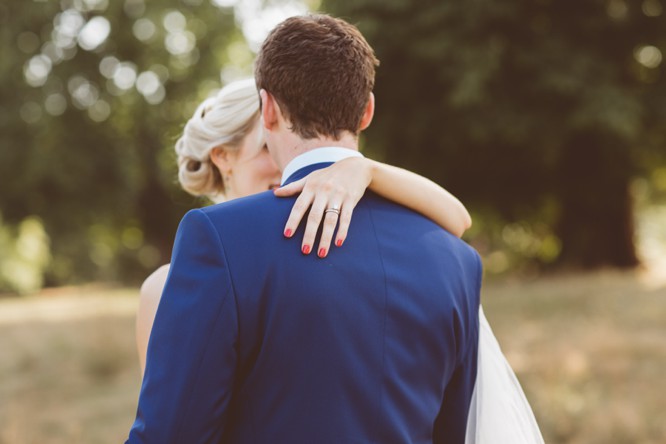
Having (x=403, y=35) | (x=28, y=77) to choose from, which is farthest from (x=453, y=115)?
(x=28, y=77)

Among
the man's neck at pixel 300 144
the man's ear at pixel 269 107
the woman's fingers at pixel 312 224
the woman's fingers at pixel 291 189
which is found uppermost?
the man's ear at pixel 269 107

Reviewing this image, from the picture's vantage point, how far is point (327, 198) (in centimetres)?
174

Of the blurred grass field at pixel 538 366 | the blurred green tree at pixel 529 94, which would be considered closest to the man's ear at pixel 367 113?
the blurred grass field at pixel 538 366

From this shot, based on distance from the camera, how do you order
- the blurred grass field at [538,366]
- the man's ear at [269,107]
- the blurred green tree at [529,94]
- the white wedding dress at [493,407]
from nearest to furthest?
the man's ear at [269,107], the white wedding dress at [493,407], the blurred grass field at [538,366], the blurred green tree at [529,94]

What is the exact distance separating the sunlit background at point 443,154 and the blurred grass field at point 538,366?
0.03 meters

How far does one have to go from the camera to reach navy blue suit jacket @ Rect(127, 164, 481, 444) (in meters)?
1.60

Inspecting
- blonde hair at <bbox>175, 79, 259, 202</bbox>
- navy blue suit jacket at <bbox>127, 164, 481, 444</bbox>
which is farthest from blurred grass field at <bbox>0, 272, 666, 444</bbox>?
navy blue suit jacket at <bbox>127, 164, 481, 444</bbox>

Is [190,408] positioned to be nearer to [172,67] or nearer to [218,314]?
[218,314]

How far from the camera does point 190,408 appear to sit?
1594 millimetres

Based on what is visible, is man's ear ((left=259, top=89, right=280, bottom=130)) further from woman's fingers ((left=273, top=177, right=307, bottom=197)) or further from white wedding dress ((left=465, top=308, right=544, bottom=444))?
white wedding dress ((left=465, top=308, right=544, bottom=444))

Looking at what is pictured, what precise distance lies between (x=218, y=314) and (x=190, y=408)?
22cm

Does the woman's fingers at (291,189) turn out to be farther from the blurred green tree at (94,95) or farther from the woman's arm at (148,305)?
the blurred green tree at (94,95)

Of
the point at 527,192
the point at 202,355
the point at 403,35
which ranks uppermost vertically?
the point at 403,35

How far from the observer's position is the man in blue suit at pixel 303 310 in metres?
1.61
